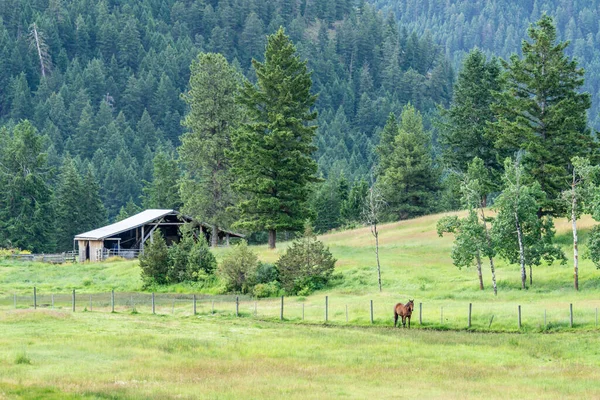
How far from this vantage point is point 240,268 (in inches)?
2739

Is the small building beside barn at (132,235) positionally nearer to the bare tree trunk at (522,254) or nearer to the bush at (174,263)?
the bush at (174,263)

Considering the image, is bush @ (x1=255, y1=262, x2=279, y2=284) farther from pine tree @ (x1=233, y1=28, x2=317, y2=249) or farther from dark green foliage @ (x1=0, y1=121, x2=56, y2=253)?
dark green foliage @ (x1=0, y1=121, x2=56, y2=253)

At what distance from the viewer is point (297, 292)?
66.6 m

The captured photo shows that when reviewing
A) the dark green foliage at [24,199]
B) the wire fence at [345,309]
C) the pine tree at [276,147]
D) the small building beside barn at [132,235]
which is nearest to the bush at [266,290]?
the wire fence at [345,309]

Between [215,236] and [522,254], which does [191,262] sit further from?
[522,254]

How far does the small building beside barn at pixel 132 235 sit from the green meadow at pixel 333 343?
23268 millimetres

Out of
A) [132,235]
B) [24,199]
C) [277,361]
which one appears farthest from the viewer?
[24,199]

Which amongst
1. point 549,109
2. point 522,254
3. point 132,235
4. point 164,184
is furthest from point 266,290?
point 164,184

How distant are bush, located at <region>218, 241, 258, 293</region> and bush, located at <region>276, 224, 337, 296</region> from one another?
2.90 m

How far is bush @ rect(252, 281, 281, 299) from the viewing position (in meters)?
67.0

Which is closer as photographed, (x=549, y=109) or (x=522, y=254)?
(x=522, y=254)

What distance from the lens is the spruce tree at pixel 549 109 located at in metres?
71.1

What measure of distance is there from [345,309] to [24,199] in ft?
254

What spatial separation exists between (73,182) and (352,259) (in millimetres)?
64757
